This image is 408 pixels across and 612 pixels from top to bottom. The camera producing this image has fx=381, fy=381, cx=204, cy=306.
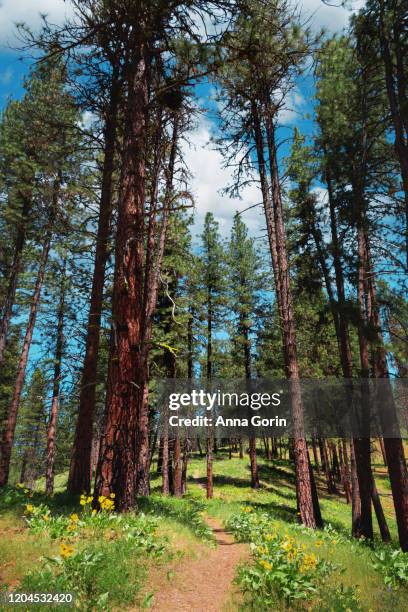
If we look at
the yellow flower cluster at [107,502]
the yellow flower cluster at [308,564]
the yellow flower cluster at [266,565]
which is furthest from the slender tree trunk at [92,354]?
the yellow flower cluster at [308,564]

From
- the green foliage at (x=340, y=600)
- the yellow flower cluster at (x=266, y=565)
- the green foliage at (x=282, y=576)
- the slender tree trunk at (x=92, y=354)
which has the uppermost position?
the slender tree trunk at (x=92, y=354)

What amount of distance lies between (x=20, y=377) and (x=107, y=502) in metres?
12.2

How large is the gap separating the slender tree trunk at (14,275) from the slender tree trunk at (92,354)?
30.1 ft

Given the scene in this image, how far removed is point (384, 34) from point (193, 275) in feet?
39.4

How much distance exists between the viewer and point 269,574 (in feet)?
16.3

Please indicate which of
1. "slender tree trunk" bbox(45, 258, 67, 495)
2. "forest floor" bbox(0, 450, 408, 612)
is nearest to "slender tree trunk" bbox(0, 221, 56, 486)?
"slender tree trunk" bbox(45, 258, 67, 495)

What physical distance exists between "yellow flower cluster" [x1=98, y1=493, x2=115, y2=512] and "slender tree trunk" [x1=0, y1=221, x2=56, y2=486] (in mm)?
10224

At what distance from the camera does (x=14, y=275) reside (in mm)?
18859

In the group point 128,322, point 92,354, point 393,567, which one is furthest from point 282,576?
point 92,354

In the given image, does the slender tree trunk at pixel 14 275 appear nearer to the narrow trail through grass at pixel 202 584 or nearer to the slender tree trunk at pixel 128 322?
the slender tree trunk at pixel 128 322

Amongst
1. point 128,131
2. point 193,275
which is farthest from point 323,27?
point 193,275

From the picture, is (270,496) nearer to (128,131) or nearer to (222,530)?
(222,530)

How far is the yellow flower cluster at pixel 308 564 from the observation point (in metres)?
5.14

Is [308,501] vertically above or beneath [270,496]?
above
